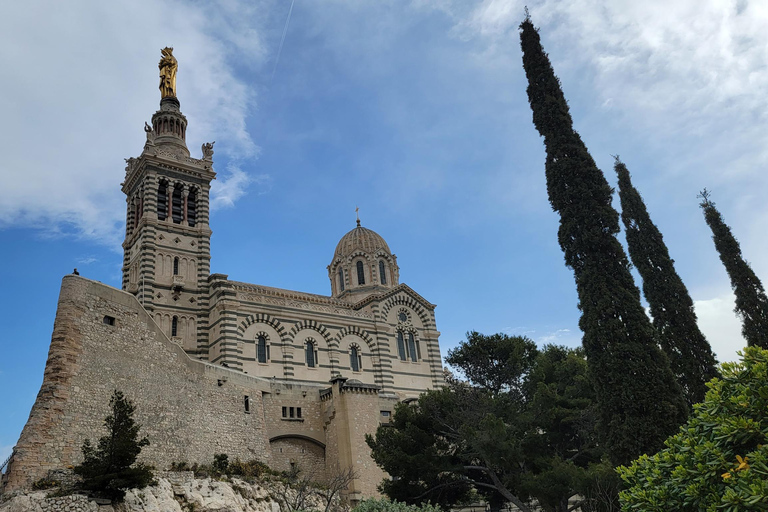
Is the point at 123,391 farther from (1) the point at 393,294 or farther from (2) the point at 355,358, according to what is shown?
(1) the point at 393,294

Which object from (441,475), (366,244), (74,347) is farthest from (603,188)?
(366,244)

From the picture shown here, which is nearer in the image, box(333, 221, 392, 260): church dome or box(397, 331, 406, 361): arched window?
box(397, 331, 406, 361): arched window

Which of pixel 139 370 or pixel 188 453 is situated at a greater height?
pixel 139 370

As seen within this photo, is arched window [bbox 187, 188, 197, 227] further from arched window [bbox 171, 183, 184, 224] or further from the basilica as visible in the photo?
arched window [bbox 171, 183, 184, 224]

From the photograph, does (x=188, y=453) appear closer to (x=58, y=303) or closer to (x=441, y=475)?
(x=58, y=303)

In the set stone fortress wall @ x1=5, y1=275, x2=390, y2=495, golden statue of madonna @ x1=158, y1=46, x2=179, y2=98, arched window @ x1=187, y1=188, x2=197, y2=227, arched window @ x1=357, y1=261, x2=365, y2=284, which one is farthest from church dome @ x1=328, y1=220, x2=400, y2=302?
golden statue of madonna @ x1=158, y1=46, x2=179, y2=98

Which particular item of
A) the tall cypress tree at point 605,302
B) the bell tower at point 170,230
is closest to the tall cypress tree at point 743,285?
the tall cypress tree at point 605,302

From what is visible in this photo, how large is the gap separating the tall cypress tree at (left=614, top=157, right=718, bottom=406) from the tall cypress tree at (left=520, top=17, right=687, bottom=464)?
516 centimetres

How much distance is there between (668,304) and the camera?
77.1 feet

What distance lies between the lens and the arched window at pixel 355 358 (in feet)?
121

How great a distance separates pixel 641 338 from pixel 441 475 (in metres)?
10.3

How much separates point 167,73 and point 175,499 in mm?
30904

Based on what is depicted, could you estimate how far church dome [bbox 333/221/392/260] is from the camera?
145 ft

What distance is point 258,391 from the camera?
92.1ft
